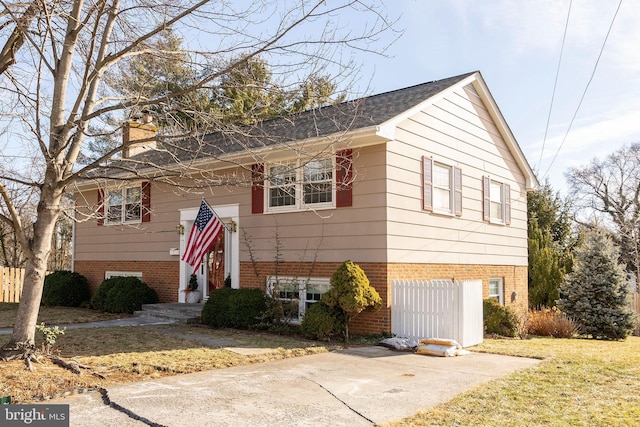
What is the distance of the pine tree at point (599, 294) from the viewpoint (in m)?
15.6

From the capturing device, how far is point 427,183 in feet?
41.5

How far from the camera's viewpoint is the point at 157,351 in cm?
904

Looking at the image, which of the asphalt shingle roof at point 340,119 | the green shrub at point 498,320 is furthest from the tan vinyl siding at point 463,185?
the green shrub at point 498,320

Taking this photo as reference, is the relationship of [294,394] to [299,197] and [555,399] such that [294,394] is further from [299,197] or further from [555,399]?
[299,197]

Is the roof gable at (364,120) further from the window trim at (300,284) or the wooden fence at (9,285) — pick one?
the wooden fence at (9,285)

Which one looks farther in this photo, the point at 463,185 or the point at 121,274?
the point at 121,274

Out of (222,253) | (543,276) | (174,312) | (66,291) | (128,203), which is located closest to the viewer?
(174,312)

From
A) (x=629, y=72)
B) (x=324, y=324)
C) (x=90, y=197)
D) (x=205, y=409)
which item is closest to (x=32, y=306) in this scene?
(x=205, y=409)

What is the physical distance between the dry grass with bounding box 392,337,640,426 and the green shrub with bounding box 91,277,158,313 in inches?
418

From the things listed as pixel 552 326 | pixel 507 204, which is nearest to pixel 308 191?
pixel 507 204

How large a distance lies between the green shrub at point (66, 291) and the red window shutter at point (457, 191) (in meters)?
12.1

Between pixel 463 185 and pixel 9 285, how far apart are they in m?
16.4

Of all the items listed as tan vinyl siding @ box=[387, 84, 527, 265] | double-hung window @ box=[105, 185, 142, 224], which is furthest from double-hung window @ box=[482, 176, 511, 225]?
double-hung window @ box=[105, 185, 142, 224]

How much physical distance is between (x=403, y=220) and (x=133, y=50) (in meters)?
6.28
